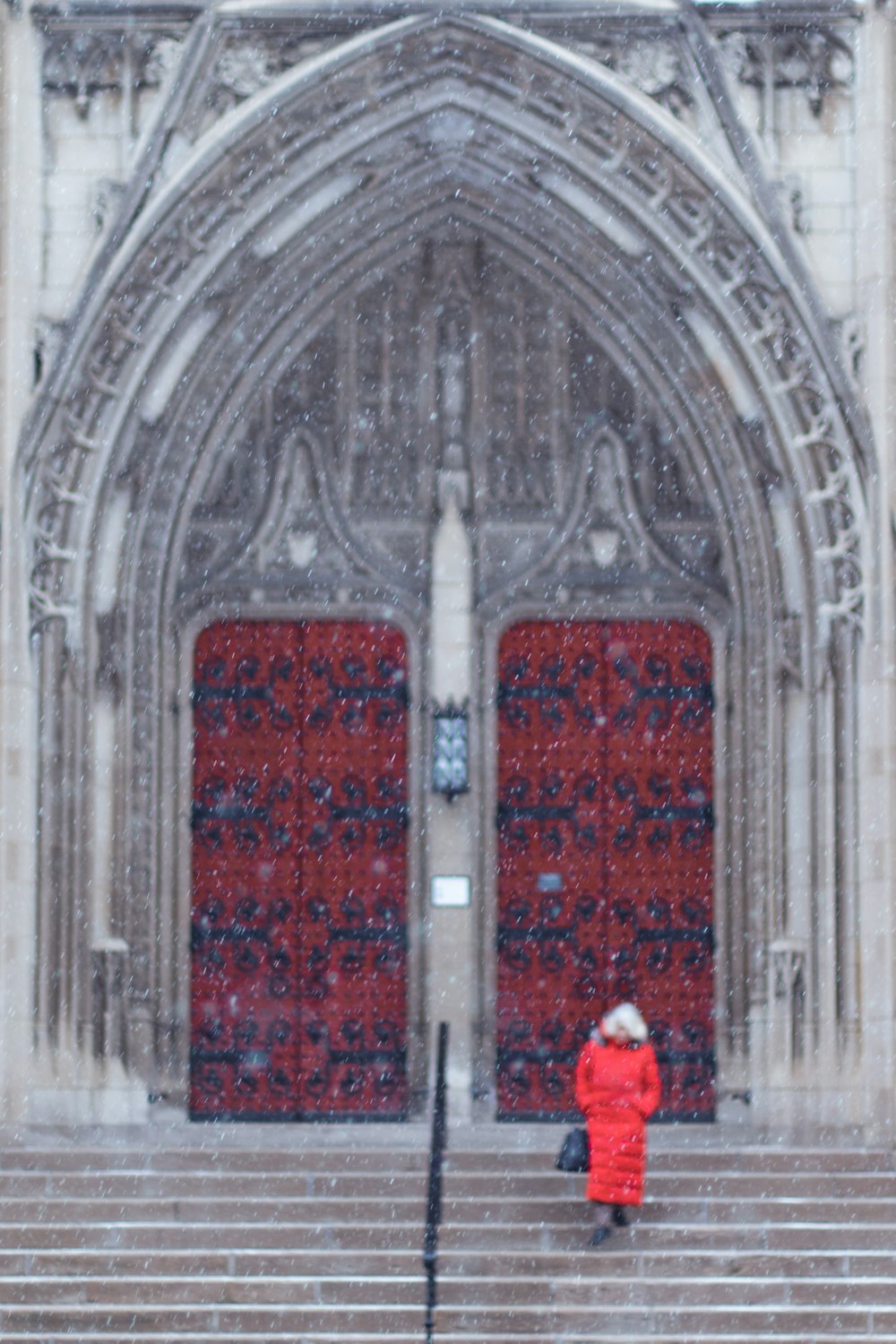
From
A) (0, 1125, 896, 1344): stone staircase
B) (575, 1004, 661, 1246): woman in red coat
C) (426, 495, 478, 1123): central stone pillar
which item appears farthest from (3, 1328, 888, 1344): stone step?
(426, 495, 478, 1123): central stone pillar

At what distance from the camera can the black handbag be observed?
42.5 ft

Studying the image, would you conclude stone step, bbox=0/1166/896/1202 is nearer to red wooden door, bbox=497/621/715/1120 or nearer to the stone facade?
the stone facade

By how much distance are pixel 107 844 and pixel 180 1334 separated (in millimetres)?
3740

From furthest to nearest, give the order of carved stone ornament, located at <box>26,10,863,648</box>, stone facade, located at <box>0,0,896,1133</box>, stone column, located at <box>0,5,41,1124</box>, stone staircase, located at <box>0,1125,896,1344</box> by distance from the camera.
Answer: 1. carved stone ornament, located at <box>26,10,863,648</box>
2. stone facade, located at <box>0,0,896,1133</box>
3. stone column, located at <box>0,5,41,1124</box>
4. stone staircase, located at <box>0,1125,896,1344</box>

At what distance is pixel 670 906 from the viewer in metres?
16.1

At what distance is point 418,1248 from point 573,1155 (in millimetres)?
868

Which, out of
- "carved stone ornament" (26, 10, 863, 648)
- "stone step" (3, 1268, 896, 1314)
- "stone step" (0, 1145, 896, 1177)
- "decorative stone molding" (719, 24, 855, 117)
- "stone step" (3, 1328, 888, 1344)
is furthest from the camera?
"decorative stone molding" (719, 24, 855, 117)

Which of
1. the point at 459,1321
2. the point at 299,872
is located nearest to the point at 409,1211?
the point at 459,1321

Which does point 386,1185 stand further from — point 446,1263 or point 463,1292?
point 463,1292

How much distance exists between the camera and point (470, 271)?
1622 cm

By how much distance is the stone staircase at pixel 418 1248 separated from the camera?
12211mm

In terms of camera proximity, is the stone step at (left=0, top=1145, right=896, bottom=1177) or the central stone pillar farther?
the central stone pillar

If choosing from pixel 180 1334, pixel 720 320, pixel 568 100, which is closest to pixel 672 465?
pixel 720 320

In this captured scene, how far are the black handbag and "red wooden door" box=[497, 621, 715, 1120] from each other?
2919 mm
